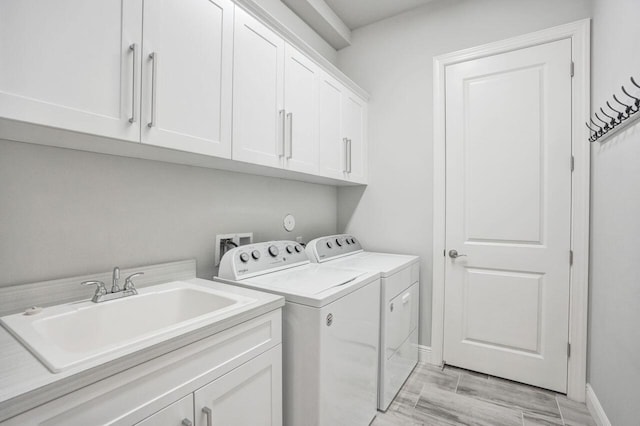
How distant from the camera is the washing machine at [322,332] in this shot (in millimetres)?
1301

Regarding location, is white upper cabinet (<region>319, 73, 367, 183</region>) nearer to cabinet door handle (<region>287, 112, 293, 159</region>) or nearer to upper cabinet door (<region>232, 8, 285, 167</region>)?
cabinet door handle (<region>287, 112, 293, 159</region>)

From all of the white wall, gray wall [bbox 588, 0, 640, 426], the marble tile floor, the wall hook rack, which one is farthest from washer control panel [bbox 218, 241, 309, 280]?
the wall hook rack

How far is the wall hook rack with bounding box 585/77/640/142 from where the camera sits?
129 centimetres

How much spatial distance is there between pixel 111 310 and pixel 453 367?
239cm

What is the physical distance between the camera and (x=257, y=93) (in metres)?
1.57

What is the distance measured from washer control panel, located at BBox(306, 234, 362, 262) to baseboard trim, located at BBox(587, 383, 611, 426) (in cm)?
175

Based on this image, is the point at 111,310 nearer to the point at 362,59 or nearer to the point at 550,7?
the point at 362,59

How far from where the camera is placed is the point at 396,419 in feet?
5.88

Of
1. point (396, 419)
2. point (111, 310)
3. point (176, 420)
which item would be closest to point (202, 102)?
point (111, 310)

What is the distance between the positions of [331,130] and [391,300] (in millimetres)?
1258

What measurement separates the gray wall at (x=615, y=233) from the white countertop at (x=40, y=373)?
5.87 feet

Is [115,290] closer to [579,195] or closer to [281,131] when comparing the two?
[281,131]

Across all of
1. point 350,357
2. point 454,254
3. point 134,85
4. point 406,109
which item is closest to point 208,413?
point 350,357

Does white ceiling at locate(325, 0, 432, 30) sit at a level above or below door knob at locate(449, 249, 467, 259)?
above
